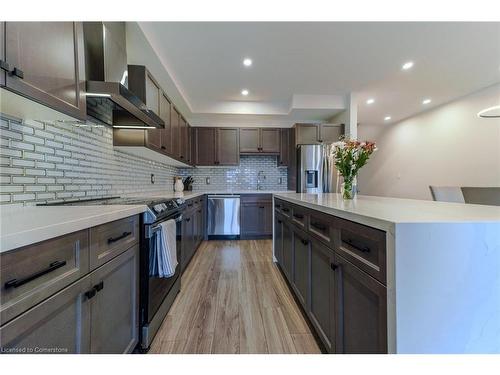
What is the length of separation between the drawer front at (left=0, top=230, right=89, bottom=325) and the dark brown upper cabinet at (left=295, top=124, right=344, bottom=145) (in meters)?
3.97

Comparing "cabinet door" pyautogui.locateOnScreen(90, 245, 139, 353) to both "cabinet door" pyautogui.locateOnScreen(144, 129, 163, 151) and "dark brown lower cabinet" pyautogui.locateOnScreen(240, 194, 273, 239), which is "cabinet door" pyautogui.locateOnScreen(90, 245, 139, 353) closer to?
"cabinet door" pyautogui.locateOnScreen(144, 129, 163, 151)

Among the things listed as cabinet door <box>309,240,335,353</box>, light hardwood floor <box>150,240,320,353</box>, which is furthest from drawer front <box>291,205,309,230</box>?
light hardwood floor <box>150,240,320,353</box>

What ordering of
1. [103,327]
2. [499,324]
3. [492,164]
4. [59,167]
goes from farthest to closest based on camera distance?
[492,164]
[59,167]
[103,327]
[499,324]

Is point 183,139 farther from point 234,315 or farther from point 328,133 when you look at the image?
point 234,315

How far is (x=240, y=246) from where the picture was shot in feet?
12.3

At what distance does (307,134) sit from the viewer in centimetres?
429

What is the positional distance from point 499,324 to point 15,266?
4.75 ft

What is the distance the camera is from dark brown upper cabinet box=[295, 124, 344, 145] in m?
4.24

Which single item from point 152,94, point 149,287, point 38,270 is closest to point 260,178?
point 152,94

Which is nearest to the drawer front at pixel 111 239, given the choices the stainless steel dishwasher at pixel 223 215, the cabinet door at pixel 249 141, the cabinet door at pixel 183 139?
the cabinet door at pixel 183 139

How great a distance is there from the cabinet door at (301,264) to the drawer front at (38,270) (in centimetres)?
125

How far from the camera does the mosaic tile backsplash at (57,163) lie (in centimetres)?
115
